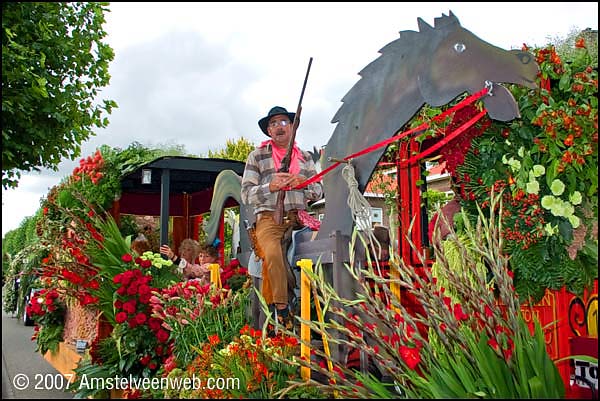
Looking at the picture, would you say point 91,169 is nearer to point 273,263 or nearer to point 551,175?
point 273,263

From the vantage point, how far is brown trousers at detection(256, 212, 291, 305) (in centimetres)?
427

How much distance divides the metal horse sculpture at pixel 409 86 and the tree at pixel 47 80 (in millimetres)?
4013

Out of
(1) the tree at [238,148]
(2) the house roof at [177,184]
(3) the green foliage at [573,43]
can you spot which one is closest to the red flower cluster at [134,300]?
(2) the house roof at [177,184]

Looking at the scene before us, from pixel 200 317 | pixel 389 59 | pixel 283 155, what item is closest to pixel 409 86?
pixel 389 59

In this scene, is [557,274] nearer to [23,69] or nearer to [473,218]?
[473,218]

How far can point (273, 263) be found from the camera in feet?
14.2

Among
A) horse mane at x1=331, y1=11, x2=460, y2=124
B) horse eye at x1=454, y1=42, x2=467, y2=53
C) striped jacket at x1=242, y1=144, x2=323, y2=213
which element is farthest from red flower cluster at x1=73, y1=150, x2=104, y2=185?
horse eye at x1=454, y1=42, x2=467, y2=53

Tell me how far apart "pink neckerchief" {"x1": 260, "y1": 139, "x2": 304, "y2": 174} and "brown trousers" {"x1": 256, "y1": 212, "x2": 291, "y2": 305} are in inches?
17.7

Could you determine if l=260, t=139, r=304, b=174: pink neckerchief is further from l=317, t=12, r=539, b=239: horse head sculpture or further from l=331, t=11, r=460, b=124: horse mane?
l=331, t=11, r=460, b=124: horse mane

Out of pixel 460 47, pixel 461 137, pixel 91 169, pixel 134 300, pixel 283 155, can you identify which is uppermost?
pixel 91 169

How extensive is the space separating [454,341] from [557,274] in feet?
2.95

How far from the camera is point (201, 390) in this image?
3.69 m

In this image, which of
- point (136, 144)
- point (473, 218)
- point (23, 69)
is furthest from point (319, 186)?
point (136, 144)

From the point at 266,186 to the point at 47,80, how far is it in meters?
3.90
